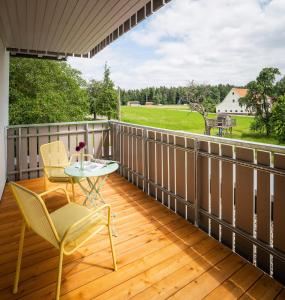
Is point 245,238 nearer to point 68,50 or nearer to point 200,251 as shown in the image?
point 200,251

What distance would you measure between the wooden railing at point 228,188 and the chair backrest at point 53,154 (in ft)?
5.17

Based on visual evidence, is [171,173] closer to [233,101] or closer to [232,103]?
[233,101]

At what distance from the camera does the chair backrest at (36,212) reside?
1.80 m

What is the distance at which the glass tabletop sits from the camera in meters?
3.12

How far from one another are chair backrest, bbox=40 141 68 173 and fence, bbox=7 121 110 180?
A: 51.4 inches

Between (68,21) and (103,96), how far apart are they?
18.8m

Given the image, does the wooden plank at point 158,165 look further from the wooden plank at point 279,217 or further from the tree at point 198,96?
the tree at point 198,96

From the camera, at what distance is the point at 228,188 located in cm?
279

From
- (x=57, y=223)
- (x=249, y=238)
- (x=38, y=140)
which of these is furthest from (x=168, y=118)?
(x=57, y=223)

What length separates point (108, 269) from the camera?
8.02 feet

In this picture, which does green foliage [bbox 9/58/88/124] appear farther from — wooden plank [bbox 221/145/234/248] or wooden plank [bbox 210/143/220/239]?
wooden plank [bbox 221/145/234/248]

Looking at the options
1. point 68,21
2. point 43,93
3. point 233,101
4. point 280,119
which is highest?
point 233,101

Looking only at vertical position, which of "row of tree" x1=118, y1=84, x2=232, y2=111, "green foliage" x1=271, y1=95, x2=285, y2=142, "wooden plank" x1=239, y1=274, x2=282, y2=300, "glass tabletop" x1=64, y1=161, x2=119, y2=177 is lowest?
"wooden plank" x1=239, y1=274, x2=282, y2=300

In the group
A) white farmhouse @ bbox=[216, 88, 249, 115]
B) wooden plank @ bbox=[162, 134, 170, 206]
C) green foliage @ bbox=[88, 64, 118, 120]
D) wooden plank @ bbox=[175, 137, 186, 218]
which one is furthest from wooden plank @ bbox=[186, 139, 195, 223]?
white farmhouse @ bbox=[216, 88, 249, 115]
